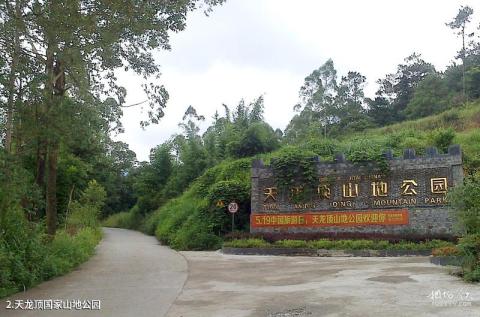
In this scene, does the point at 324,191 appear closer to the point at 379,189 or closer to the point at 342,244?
the point at 379,189

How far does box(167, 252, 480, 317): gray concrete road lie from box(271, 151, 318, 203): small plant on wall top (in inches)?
244

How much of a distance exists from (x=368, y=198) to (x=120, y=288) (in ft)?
31.5

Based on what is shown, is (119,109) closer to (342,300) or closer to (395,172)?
(342,300)

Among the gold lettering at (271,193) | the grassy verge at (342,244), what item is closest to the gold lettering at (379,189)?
the grassy verge at (342,244)

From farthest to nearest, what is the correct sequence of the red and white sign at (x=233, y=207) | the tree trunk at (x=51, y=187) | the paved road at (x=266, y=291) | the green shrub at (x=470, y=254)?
the red and white sign at (x=233, y=207), the tree trunk at (x=51, y=187), the green shrub at (x=470, y=254), the paved road at (x=266, y=291)

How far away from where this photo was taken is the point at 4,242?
7.71 m

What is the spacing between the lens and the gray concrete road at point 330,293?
5.48 meters

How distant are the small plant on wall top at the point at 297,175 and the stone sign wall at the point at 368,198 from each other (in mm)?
105

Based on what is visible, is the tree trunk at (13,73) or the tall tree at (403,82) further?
the tall tree at (403,82)

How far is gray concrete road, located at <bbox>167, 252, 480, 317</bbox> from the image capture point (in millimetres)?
5484

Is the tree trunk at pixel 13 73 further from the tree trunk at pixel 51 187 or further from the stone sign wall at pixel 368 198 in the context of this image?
the stone sign wall at pixel 368 198

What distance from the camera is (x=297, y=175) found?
16.3 m

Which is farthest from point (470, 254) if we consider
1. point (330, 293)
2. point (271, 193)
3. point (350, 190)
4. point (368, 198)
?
point (271, 193)

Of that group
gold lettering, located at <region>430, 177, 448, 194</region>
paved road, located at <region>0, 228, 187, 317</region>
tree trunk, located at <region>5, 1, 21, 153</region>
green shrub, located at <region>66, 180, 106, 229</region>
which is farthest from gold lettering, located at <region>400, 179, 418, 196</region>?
green shrub, located at <region>66, 180, 106, 229</region>
